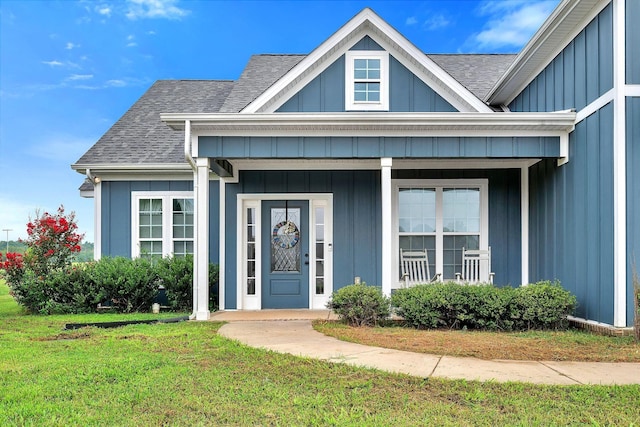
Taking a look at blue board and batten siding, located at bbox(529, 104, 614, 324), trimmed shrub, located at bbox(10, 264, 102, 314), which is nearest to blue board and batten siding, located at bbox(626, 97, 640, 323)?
blue board and batten siding, located at bbox(529, 104, 614, 324)

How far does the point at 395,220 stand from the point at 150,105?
7.56 meters

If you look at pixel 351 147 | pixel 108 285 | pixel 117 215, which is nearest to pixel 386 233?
pixel 351 147

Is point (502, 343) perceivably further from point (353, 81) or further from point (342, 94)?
point (353, 81)

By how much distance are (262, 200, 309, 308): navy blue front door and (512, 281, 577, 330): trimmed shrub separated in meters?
4.11

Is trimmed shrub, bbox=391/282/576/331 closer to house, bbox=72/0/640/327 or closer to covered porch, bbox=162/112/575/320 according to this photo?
house, bbox=72/0/640/327

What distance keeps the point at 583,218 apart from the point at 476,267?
8.47 feet

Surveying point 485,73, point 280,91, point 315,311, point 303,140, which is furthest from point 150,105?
point 485,73

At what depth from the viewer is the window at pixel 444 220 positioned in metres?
9.58

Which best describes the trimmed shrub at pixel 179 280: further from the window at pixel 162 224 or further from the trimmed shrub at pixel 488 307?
the trimmed shrub at pixel 488 307

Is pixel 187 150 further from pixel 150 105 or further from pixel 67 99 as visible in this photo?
pixel 67 99

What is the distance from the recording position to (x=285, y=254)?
962 centimetres

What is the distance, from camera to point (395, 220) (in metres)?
9.62

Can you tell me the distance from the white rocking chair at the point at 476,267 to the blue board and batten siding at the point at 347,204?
1.65m

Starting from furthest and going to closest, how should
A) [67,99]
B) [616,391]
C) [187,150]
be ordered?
[67,99] → [187,150] → [616,391]
